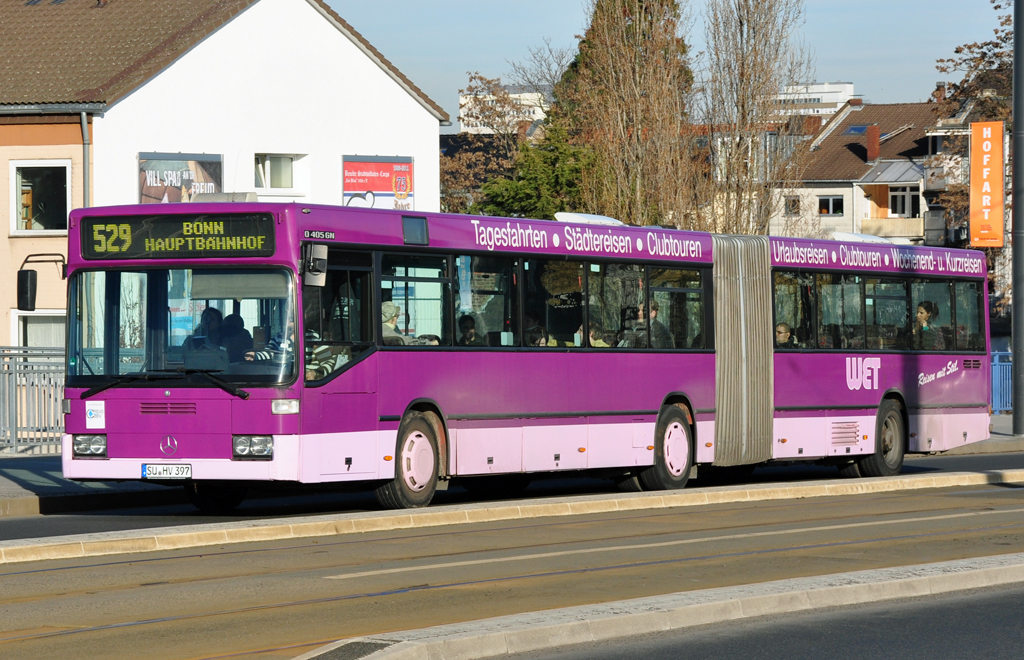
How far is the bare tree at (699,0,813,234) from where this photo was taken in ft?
142

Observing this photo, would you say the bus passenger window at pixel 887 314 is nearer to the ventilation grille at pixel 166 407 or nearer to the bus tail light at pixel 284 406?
the bus tail light at pixel 284 406

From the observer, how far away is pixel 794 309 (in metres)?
20.3

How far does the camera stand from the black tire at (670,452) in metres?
18.3

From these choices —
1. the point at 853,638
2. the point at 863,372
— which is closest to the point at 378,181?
the point at 863,372

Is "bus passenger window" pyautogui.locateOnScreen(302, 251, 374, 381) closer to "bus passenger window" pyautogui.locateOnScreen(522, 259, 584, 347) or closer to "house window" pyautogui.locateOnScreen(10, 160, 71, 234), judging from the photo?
"bus passenger window" pyautogui.locateOnScreen(522, 259, 584, 347)

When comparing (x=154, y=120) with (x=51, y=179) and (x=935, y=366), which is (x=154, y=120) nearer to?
(x=51, y=179)

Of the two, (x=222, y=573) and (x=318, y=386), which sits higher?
(x=318, y=386)

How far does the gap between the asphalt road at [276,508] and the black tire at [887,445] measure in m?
0.83

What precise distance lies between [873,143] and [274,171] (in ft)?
186

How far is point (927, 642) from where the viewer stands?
8.19 meters

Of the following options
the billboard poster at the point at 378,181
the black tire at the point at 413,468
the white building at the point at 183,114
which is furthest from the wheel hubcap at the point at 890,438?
the billboard poster at the point at 378,181

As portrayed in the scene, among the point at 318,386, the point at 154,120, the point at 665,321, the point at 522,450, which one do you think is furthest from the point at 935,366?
the point at 154,120

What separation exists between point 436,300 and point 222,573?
5577 millimetres

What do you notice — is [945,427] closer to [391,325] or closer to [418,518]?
[391,325]
